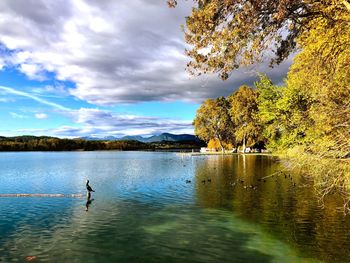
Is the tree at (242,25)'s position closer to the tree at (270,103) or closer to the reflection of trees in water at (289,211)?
the reflection of trees in water at (289,211)

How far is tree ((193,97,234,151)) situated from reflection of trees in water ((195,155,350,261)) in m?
71.4

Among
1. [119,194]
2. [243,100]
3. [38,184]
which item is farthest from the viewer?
[243,100]

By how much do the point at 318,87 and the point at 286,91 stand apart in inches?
913

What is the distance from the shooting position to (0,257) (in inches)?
632

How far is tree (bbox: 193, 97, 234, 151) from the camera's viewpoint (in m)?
114

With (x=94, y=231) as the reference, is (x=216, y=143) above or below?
above

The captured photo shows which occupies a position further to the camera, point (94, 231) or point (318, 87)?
point (94, 231)

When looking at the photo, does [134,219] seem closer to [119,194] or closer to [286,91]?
[119,194]

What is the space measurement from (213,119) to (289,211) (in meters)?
90.1

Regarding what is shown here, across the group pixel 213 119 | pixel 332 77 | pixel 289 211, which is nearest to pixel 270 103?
pixel 289 211

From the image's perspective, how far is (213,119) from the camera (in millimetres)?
114938

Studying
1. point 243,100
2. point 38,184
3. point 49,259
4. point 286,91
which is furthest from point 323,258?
point 243,100

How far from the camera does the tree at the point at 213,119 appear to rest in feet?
374

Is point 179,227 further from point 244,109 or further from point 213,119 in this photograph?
point 213,119
